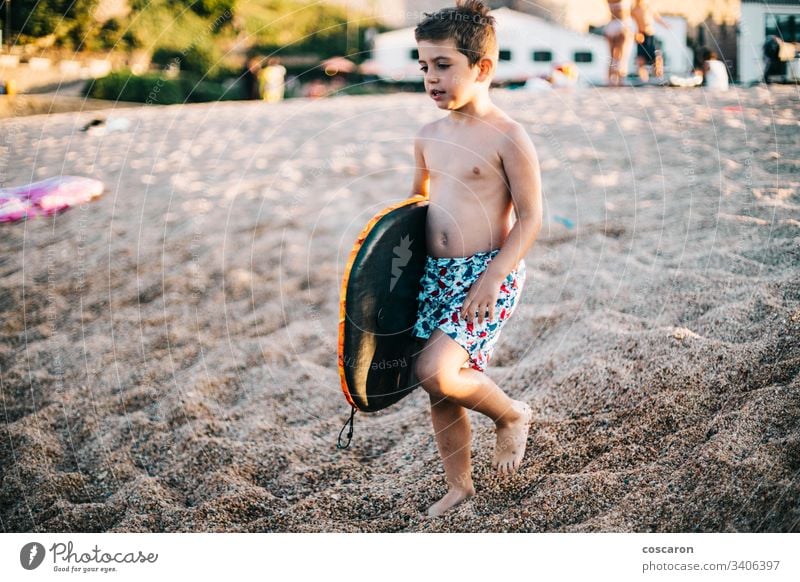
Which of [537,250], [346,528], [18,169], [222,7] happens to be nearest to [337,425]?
[346,528]

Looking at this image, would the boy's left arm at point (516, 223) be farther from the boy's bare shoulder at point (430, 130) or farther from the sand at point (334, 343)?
the sand at point (334, 343)

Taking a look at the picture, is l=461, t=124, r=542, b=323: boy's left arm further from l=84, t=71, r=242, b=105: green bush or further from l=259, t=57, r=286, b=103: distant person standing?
l=259, t=57, r=286, b=103: distant person standing

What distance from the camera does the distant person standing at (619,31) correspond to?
3.29 m

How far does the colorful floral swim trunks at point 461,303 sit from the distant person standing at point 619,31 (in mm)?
1915

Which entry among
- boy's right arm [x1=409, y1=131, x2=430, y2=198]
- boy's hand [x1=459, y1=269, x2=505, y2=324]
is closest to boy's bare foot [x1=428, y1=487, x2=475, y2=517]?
boy's hand [x1=459, y1=269, x2=505, y2=324]

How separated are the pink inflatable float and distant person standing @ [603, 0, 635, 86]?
9.69ft

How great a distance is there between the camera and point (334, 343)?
300 centimetres

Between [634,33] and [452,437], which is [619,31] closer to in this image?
[634,33]

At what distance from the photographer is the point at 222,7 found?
6.10 meters

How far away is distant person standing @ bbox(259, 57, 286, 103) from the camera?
25.7ft

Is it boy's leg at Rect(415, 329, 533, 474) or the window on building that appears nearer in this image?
boy's leg at Rect(415, 329, 533, 474)

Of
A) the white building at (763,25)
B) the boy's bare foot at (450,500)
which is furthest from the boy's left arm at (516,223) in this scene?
the white building at (763,25)

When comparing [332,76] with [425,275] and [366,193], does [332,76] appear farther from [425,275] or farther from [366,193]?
[425,275]

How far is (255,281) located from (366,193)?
3.65ft
